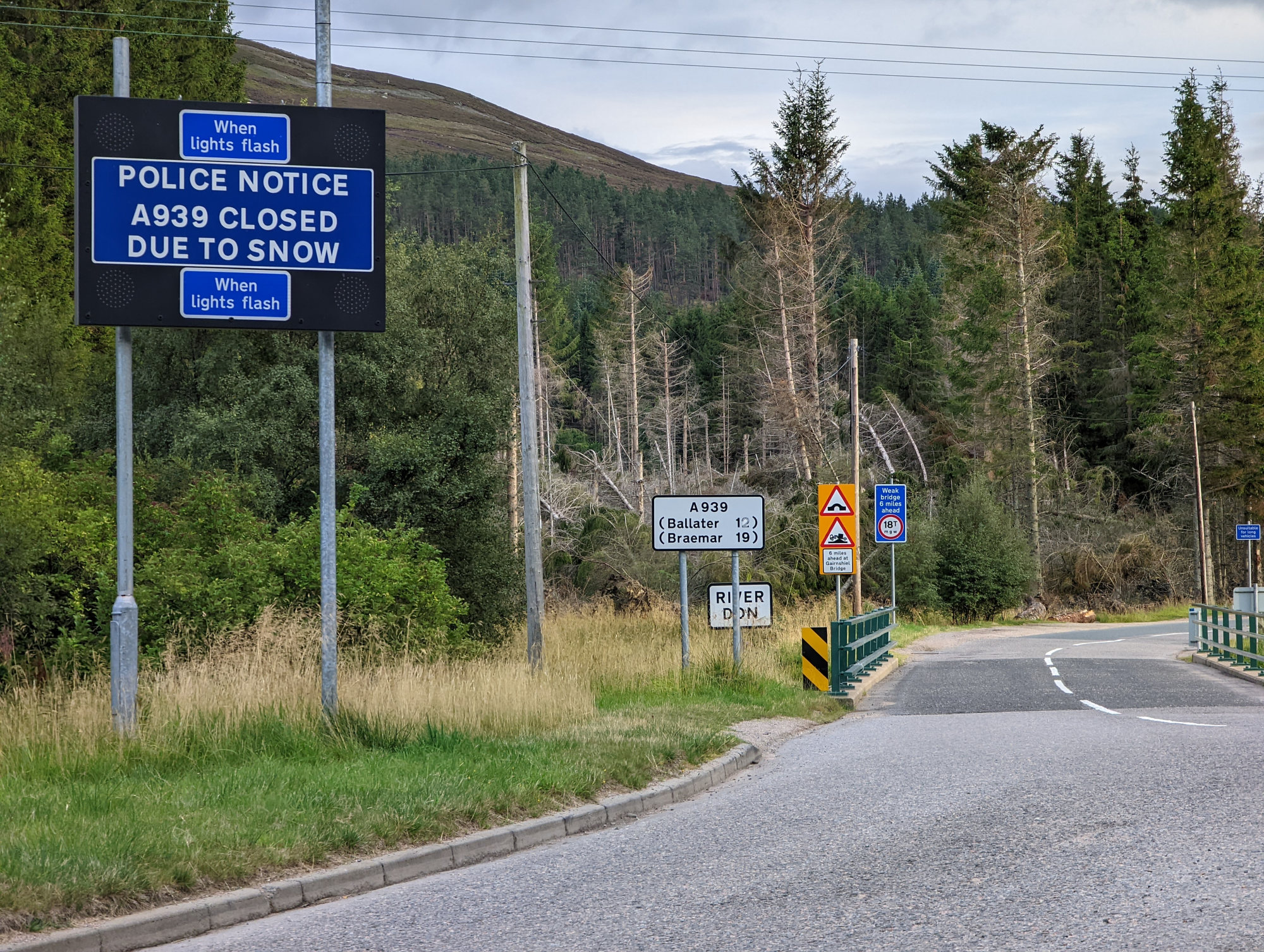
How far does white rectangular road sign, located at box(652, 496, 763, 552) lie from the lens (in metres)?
17.0

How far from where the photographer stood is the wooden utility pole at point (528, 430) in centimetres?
1856

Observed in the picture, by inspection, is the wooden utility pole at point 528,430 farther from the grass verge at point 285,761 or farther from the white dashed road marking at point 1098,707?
the white dashed road marking at point 1098,707

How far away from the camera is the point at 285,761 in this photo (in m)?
9.42

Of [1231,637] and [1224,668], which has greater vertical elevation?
[1231,637]

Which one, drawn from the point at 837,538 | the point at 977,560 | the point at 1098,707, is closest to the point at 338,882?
the point at 1098,707

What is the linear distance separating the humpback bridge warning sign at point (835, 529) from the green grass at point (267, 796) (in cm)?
858

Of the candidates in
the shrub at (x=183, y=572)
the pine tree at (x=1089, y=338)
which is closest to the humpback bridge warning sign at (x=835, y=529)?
the shrub at (x=183, y=572)

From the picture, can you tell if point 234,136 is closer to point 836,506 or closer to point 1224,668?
point 836,506

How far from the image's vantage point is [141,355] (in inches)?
1260

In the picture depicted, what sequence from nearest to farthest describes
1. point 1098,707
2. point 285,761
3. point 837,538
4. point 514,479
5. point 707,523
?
1. point 285,761
2. point 1098,707
3. point 707,523
4. point 837,538
5. point 514,479

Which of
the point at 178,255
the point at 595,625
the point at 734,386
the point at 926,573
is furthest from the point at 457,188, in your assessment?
the point at 178,255

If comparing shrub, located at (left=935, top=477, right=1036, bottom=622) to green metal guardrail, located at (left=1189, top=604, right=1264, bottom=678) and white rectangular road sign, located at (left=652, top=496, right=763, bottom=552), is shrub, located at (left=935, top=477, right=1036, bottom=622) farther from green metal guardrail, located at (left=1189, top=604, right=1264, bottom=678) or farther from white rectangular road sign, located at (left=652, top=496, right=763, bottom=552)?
white rectangular road sign, located at (left=652, top=496, right=763, bottom=552)

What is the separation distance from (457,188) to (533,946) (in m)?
149

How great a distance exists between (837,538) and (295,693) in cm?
1155
